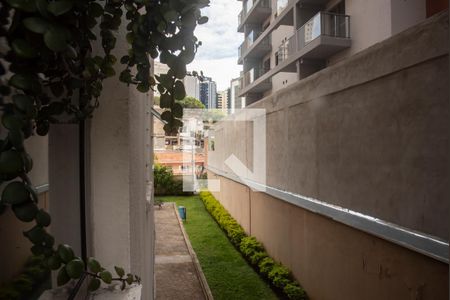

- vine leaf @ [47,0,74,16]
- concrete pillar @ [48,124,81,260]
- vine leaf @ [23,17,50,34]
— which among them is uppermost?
vine leaf @ [47,0,74,16]

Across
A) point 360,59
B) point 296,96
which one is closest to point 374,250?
point 360,59

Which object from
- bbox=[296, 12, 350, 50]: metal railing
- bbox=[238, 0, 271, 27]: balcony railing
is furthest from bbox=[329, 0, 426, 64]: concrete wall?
bbox=[238, 0, 271, 27]: balcony railing

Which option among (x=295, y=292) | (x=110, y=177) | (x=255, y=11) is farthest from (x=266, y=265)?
(x=255, y=11)

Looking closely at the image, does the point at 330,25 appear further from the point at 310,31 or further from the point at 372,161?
the point at 372,161

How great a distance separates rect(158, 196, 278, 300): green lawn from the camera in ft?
24.2

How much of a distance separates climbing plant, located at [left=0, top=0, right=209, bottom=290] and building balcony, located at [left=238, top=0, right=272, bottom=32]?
68.4 ft

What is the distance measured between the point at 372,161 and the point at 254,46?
17359 millimetres

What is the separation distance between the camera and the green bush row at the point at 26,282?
0.85 meters

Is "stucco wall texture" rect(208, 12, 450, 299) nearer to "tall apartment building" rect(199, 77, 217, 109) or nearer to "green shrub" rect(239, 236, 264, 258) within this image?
"green shrub" rect(239, 236, 264, 258)

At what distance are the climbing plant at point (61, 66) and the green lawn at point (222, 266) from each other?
22.5 ft

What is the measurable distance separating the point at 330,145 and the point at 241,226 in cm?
668

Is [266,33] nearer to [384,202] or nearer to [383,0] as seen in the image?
[383,0]

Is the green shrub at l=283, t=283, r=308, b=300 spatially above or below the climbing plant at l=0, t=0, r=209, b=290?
below

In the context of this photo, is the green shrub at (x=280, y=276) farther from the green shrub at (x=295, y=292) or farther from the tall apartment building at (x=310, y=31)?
the tall apartment building at (x=310, y=31)
